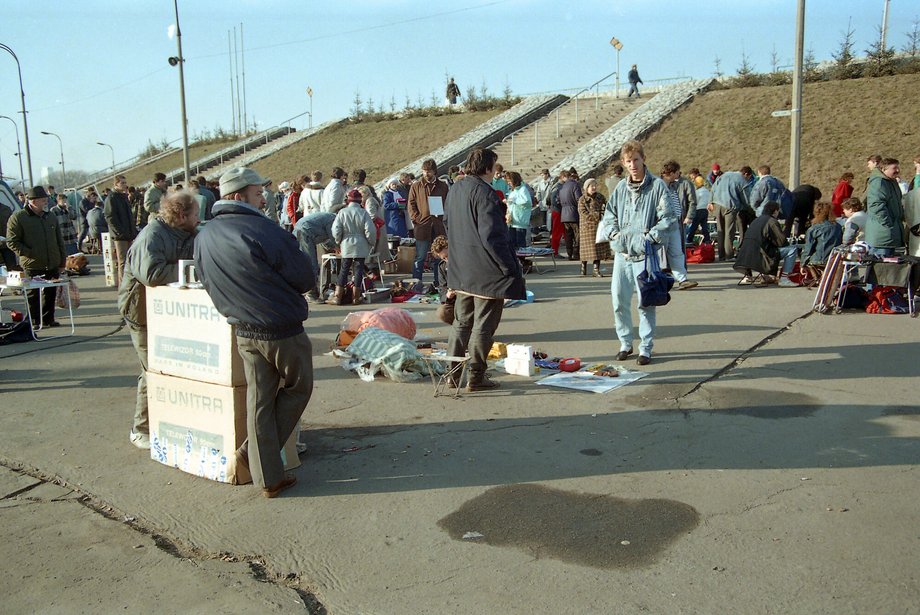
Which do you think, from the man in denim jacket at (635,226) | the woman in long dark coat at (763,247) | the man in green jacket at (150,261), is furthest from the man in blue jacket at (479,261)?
the woman in long dark coat at (763,247)

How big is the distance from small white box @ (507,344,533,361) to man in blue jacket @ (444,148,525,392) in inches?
26.7

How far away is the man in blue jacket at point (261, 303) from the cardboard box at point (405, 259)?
10645 millimetres

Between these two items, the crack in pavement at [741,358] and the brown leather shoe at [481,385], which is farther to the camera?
the brown leather shoe at [481,385]

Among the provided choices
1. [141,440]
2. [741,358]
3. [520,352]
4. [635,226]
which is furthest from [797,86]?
[141,440]

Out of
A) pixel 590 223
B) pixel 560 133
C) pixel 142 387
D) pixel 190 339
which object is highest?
pixel 560 133

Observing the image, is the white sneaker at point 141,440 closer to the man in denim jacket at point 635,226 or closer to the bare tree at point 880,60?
the man in denim jacket at point 635,226

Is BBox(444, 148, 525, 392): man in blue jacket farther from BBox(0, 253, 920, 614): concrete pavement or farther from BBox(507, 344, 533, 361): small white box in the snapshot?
BBox(507, 344, 533, 361): small white box

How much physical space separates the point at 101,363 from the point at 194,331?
418 cm

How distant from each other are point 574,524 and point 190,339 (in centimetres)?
260

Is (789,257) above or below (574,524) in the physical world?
above

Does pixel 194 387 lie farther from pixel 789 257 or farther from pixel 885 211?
pixel 789 257

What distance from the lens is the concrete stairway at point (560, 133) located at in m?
32.2

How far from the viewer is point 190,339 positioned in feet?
15.9

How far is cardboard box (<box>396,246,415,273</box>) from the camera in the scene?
15281 mm
